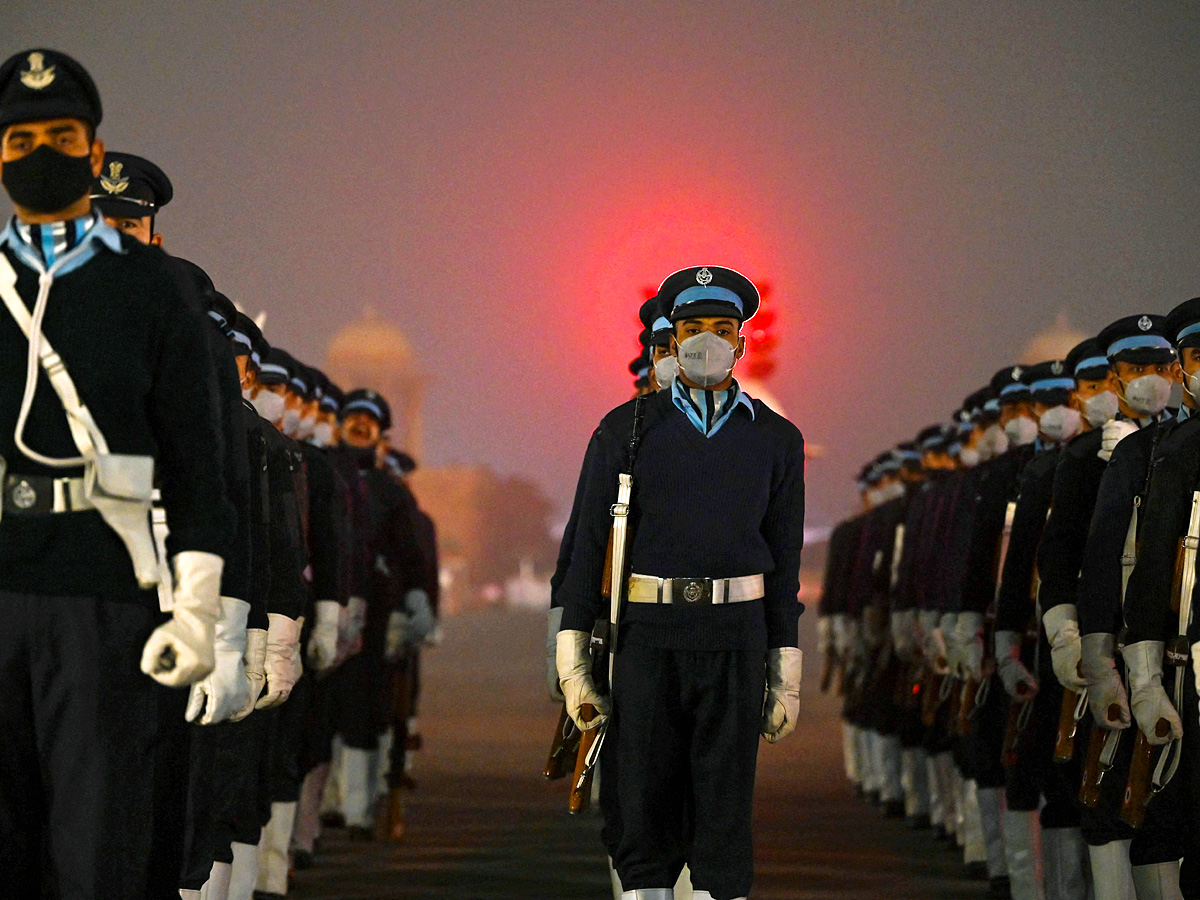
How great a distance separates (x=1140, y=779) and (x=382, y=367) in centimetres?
8363

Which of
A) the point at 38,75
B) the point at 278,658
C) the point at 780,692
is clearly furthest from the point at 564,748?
the point at 38,75

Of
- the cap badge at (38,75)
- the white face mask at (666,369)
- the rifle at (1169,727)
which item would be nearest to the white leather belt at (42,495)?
the cap badge at (38,75)

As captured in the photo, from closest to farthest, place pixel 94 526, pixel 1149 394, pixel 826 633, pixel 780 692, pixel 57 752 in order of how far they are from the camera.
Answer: pixel 57 752 → pixel 94 526 → pixel 780 692 → pixel 1149 394 → pixel 826 633

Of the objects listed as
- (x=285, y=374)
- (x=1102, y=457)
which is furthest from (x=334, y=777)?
(x=1102, y=457)

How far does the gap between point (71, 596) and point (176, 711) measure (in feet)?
1.55

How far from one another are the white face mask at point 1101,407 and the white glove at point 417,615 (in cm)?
546

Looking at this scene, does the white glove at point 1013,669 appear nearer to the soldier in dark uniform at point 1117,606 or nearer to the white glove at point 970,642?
the white glove at point 970,642

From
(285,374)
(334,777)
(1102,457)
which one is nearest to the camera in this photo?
(1102,457)

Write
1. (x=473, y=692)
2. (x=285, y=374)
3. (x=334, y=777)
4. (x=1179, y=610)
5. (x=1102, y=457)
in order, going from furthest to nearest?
(x=473, y=692)
(x=334, y=777)
(x=285, y=374)
(x=1102, y=457)
(x=1179, y=610)

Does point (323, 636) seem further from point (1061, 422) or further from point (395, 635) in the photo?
point (395, 635)

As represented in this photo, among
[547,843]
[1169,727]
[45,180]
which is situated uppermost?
[45,180]

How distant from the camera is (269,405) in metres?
8.62

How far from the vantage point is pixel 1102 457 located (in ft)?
24.8

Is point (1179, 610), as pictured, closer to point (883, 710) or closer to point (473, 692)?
point (883, 710)
